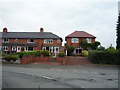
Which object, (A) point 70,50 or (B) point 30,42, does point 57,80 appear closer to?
(A) point 70,50

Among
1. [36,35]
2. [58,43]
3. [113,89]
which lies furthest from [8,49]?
[113,89]

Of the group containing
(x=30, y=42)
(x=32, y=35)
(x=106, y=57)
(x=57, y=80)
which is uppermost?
(x=32, y=35)

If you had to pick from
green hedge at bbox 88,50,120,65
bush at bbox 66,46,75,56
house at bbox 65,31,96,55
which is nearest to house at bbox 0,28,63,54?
bush at bbox 66,46,75,56

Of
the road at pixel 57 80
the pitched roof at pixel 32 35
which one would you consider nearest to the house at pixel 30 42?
the pitched roof at pixel 32 35

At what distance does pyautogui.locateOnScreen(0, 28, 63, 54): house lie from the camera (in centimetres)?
4059

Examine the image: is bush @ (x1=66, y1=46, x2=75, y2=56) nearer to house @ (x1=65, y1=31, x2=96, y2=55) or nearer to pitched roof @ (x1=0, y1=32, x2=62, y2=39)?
house @ (x1=65, y1=31, x2=96, y2=55)

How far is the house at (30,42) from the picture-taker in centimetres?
4059

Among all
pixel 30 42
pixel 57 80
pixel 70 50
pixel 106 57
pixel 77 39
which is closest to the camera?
pixel 57 80

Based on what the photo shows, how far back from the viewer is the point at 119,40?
32938 mm

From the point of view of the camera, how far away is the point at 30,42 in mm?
43156

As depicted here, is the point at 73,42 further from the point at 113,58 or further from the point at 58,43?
the point at 113,58

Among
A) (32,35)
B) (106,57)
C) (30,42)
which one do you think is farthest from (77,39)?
(106,57)

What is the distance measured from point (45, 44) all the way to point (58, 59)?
1706 cm

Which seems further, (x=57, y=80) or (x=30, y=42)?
(x=30, y=42)
